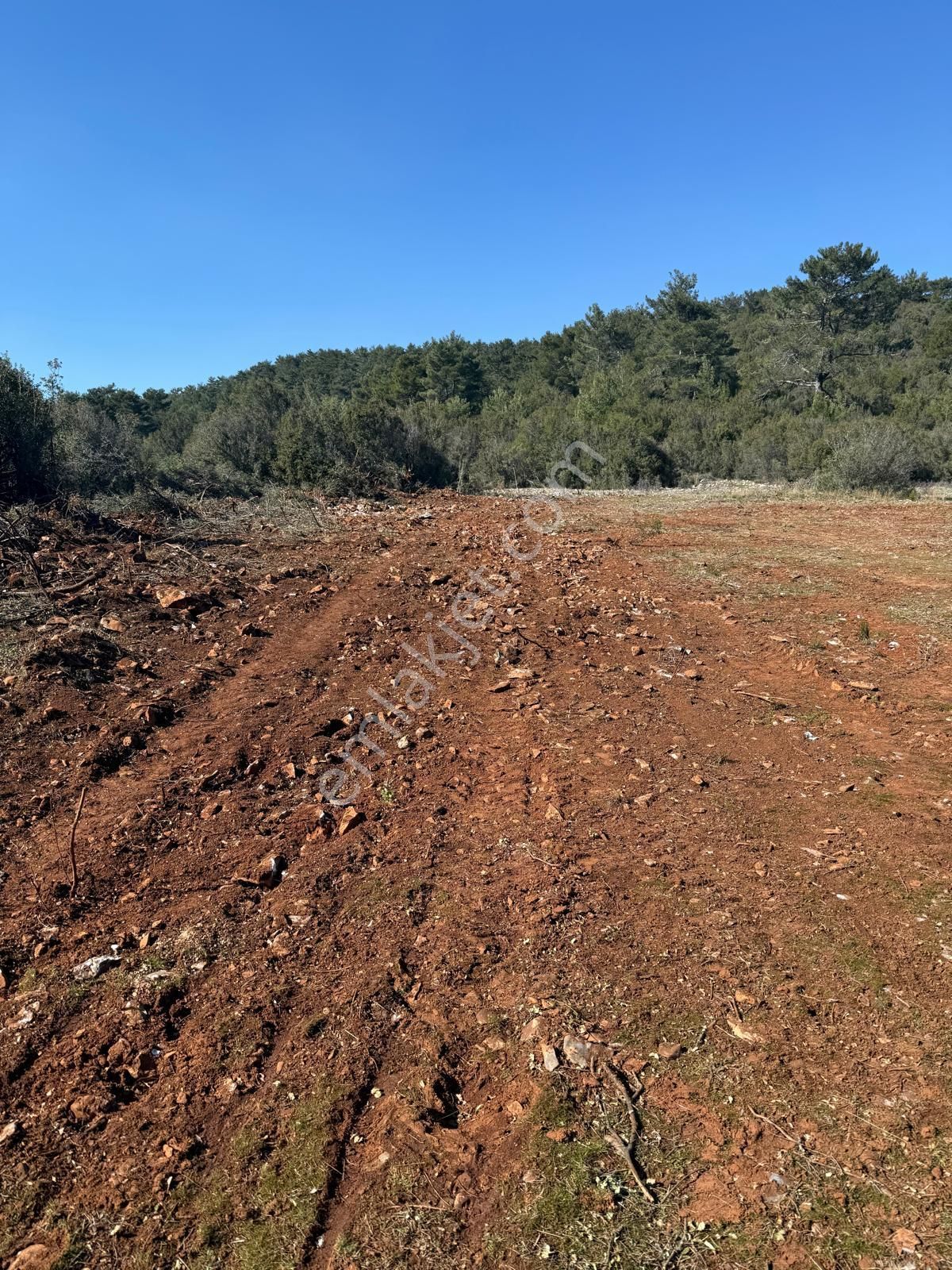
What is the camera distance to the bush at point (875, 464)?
1479 cm

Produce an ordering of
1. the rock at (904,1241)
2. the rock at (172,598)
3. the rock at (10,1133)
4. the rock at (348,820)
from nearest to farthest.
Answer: the rock at (904,1241)
the rock at (10,1133)
the rock at (348,820)
the rock at (172,598)

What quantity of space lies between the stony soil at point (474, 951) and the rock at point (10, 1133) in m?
0.03

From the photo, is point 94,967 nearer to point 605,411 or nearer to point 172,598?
point 172,598

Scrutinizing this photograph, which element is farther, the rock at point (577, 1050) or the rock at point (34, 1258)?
the rock at point (577, 1050)

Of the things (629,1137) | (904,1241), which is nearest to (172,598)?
(629,1137)

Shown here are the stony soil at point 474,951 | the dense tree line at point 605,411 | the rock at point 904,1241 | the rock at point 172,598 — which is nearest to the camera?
the rock at point 904,1241

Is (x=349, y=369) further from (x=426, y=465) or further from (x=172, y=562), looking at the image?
(x=172, y=562)

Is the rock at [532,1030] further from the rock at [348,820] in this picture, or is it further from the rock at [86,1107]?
the rock at [348,820]

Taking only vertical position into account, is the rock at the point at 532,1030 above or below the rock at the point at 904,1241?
above

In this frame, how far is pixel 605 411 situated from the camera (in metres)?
24.5

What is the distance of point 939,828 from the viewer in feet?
11.2

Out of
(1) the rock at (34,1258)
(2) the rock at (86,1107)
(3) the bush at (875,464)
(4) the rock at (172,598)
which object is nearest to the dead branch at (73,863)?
(2) the rock at (86,1107)

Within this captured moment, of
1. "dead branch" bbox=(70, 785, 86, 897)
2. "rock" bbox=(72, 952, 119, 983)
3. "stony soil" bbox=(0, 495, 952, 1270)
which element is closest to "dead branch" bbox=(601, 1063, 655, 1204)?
"stony soil" bbox=(0, 495, 952, 1270)

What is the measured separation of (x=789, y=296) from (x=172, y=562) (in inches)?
1287
